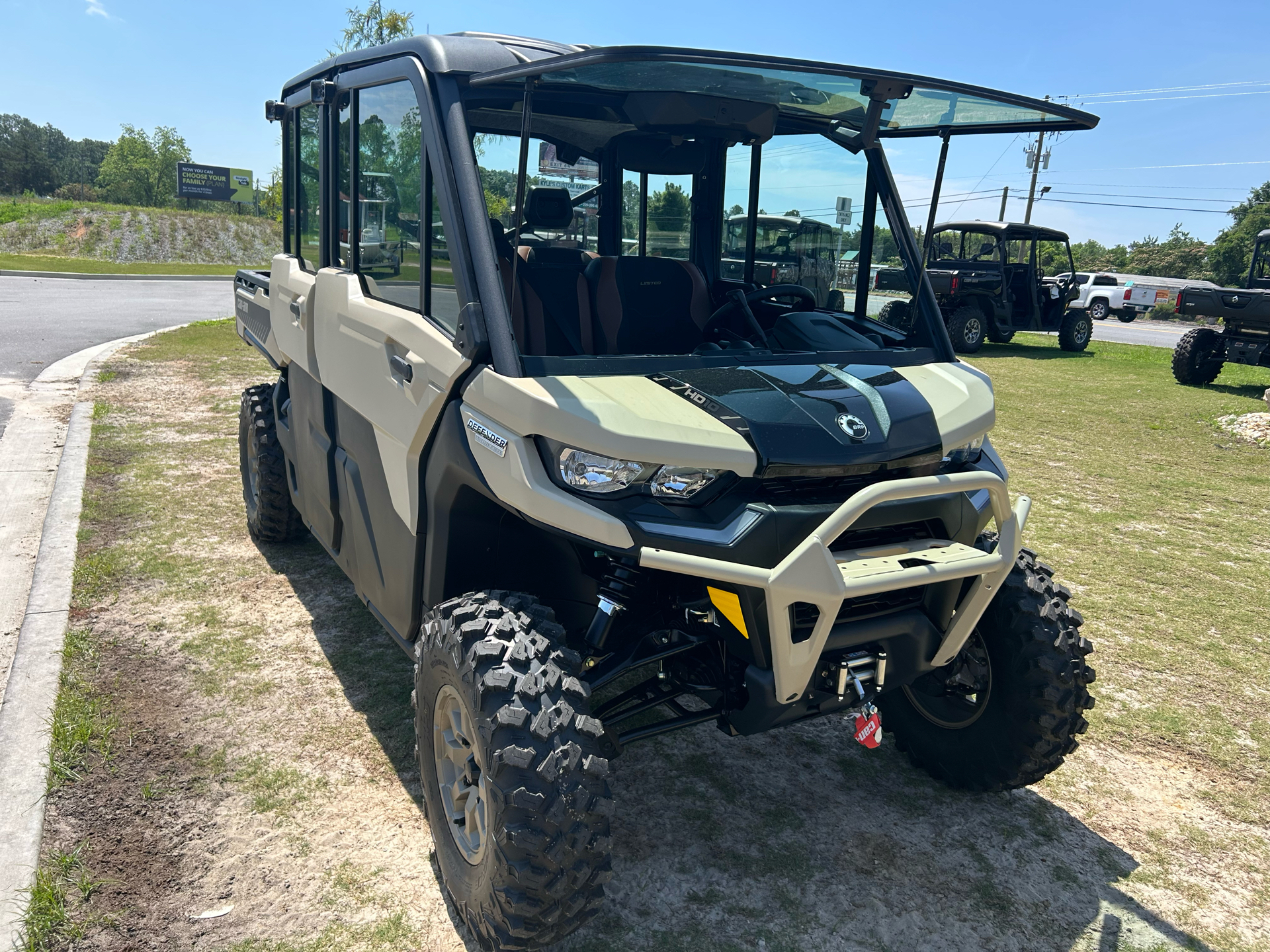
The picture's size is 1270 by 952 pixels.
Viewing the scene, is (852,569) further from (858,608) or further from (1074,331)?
(1074,331)

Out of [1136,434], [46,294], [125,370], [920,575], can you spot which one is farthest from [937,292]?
[46,294]

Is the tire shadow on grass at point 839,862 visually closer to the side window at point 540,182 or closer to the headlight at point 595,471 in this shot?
the headlight at point 595,471

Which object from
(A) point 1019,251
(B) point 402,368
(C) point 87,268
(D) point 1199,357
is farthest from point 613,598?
(C) point 87,268

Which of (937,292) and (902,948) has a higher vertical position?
(937,292)

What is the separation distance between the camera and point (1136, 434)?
10.3m

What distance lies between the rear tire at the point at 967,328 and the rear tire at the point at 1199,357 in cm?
373

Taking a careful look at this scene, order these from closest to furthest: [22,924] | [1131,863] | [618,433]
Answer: [618,433] < [22,924] < [1131,863]

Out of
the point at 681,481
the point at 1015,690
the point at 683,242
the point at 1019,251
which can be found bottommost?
the point at 1015,690

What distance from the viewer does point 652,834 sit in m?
3.09

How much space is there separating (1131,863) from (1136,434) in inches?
328

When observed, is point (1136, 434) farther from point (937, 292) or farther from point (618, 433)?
point (618, 433)

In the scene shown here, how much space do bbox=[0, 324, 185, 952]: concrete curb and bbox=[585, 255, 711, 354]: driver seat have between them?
247 centimetres

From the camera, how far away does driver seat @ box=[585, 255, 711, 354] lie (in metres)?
3.67

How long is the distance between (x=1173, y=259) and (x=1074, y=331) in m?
45.4
